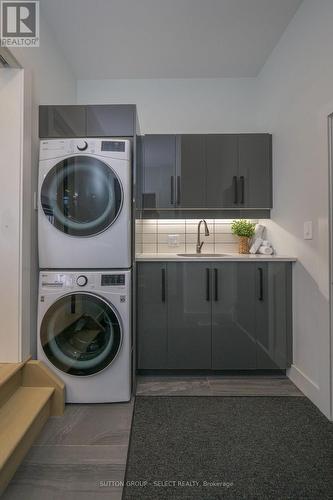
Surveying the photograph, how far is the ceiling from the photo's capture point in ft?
6.38

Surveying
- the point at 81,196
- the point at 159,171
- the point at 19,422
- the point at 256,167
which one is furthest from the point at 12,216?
the point at 256,167

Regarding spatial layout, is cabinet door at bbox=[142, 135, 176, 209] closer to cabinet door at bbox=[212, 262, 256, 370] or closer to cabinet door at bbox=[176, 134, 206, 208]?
cabinet door at bbox=[176, 134, 206, 208]

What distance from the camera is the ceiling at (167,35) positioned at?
1944 mm

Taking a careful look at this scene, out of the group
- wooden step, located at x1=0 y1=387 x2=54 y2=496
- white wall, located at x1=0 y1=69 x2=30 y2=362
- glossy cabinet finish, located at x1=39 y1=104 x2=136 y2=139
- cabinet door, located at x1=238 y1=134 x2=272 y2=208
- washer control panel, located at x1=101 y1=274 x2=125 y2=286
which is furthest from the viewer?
cabinet door, located at x1=238 y1=134 x2=272 y2=208

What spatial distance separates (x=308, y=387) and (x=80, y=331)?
1706mm

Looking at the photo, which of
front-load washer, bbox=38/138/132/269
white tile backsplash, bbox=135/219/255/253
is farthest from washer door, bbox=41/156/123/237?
white tile backsplash, bbox=135/219/255/253

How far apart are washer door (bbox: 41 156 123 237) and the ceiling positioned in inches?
49.8

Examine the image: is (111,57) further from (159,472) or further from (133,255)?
(159,472)

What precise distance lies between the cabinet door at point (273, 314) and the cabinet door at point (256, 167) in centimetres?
76

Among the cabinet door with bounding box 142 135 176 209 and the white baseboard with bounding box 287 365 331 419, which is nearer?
the white baseboard with bounding box 287 365 331 419

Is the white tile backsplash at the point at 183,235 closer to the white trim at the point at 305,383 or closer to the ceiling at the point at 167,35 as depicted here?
the white trim at the point at 305,383

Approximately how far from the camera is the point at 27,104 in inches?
68.3

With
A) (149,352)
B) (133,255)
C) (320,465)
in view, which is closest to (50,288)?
(133,255)

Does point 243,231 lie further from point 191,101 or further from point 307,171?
point 191,101
